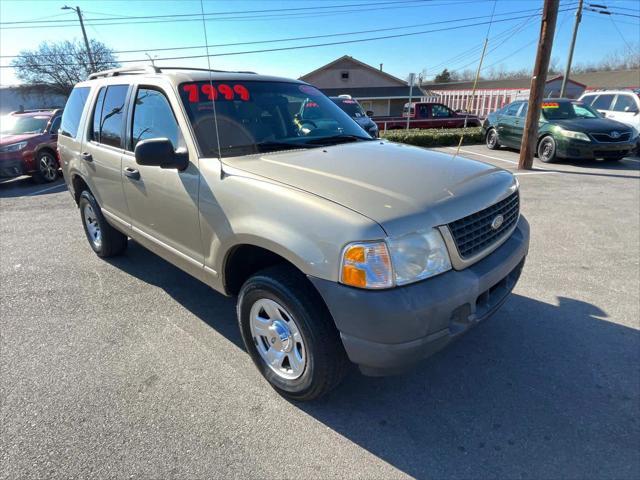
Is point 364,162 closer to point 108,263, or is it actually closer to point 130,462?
point 130,462

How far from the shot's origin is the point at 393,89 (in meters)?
41.1

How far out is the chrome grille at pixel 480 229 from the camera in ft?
6.98

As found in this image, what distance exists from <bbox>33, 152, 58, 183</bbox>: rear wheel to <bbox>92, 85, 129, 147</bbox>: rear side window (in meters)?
6.86

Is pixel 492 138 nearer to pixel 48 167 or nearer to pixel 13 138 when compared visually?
pixel 48 167

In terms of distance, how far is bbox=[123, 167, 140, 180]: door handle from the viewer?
10.5 ft

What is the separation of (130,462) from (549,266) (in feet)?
13.7

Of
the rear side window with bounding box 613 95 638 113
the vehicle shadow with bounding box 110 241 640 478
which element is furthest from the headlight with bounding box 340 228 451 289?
the rear side window with bounding box 613 95 638 113

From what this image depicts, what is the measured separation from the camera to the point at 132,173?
10.7 feet

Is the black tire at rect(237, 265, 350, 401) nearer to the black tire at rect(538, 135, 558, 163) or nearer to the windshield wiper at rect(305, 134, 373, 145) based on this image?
the windshield wiper at rect(305, 134, 373, 145)

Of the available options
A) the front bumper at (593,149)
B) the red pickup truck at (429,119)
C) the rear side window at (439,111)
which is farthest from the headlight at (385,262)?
the rear side window at (439,111)

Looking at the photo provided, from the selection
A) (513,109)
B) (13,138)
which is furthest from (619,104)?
(13,138)

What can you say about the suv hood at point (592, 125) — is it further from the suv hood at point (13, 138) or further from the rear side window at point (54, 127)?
the suv hood at point (13, 138)

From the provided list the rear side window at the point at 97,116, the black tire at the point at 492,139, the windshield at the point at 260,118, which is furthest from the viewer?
the black tire at the point at 492,139

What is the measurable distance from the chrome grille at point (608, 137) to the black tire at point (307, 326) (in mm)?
10222
